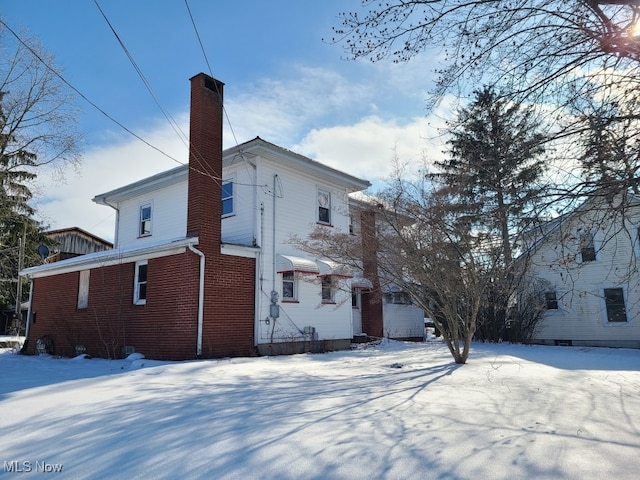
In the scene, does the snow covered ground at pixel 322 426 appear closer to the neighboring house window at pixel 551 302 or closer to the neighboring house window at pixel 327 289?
the neighboring house window at pixel 327 289

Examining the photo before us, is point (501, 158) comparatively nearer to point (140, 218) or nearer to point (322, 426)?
point (322, 426)

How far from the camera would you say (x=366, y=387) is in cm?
739

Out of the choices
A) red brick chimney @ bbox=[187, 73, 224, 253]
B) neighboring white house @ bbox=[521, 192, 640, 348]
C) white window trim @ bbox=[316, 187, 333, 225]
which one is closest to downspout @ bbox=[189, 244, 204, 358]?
red brick chimney @ bbox=[187, 73, 224, 253]

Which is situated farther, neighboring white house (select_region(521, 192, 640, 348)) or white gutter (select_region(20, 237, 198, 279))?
neighboring white house (select_region(521, 192, 640, 348))

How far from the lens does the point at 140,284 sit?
13602mm

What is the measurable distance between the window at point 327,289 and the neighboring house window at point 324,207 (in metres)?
2.10

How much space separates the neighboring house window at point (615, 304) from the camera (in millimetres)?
18453

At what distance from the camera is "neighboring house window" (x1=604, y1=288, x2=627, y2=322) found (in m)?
18.5

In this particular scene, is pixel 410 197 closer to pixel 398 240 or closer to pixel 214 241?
pixel 398 240

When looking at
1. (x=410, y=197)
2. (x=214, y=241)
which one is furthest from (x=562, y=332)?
(x=214, y=241)

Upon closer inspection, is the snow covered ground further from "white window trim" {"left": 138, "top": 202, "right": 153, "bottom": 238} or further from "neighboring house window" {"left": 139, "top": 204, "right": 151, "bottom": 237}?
"neighboring house window" {"left": 139, "top": 204, "right": 151, "bottom": 237}

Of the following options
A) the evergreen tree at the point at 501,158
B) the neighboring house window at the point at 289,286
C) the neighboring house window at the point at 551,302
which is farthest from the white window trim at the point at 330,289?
the neighboring house window at the point at 551,302

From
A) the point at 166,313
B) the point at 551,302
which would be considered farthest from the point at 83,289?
the point at 551,302
